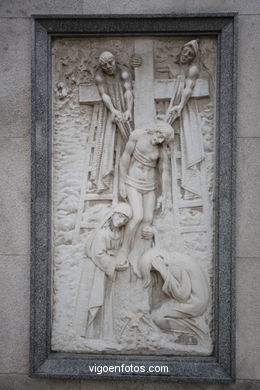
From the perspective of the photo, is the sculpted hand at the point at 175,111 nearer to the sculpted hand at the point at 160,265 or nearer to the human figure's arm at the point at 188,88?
the human figure's arm at the point at 188,88

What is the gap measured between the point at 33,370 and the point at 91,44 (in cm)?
380

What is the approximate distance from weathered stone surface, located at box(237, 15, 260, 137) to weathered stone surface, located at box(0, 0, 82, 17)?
73.8 inches

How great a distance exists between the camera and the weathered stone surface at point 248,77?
13.9 feet

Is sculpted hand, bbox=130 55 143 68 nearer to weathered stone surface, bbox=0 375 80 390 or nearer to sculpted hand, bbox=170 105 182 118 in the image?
sculpted hand, bbox=170 105 182 118

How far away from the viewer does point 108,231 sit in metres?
4.42

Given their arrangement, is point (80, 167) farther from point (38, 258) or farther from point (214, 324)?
point (214, 324)

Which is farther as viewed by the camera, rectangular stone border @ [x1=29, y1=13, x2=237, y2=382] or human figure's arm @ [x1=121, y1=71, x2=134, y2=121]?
human figure's arm @ [x1=121, y1=71, x2=134, y2=121]

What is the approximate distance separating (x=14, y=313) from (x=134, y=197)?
1.93 m

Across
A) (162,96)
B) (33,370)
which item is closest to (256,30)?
(162,96)

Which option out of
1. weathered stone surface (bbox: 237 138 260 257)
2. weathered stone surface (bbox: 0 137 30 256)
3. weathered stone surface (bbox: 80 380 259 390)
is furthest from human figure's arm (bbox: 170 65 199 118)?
weathered stone surface (bbox: 80 380 259 390)

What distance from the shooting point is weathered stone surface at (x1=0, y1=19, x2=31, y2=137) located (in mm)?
4352

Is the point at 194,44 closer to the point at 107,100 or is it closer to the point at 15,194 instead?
the point at 107,100

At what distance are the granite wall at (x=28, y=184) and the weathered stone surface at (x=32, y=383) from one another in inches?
0.4

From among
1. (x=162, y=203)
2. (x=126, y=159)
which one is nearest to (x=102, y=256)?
(x=162, y=203)
